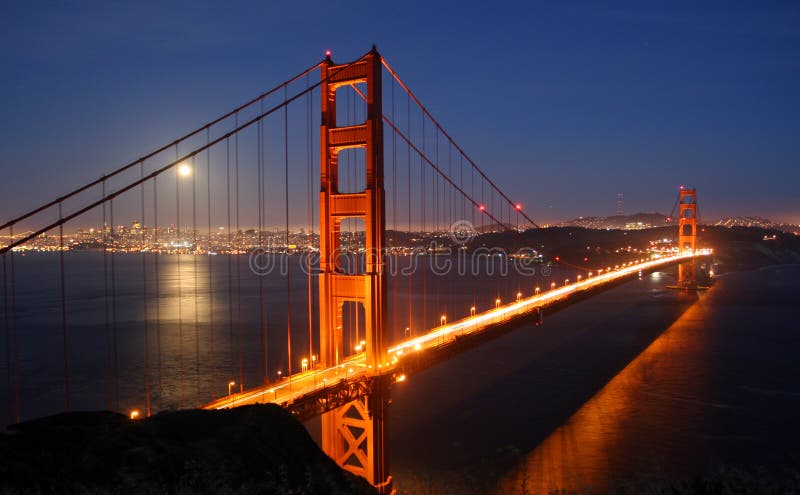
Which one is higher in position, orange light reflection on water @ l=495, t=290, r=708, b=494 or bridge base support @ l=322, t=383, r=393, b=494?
bridge base support @ l=322, t=383, r=393, b=494

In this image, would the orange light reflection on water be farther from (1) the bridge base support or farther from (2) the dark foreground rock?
(2) the dark foreground rock

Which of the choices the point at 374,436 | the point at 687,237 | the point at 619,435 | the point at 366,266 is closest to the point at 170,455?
the point at 374,436

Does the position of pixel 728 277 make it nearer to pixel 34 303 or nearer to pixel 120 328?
pixel 120 328

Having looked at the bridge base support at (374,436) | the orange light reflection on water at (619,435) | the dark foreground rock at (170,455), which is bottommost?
the orange light reflection on water at (619,435)

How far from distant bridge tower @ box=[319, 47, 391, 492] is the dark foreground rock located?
4976 mm

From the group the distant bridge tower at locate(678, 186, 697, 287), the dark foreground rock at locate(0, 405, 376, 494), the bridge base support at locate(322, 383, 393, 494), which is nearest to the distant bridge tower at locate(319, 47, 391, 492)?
the bridge base support at locate(322, 383, 393, 494)

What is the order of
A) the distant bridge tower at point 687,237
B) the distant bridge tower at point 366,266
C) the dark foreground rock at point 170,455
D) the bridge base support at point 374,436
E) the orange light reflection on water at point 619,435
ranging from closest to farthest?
1. the dark foreground rock at point 170,455
2. the bridge base support at point 374,436
3. the distant bridge tower at point 366,266
4. the orange light reflection on water at point 619,435
5. the distant bridge tower at point 687,237

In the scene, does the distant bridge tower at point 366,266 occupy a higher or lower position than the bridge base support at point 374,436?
higher

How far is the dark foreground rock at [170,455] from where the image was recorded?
5.70 meters

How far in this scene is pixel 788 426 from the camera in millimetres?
20812

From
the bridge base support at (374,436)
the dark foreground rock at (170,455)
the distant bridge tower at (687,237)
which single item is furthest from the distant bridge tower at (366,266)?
the distant bridge tower at (687,237)

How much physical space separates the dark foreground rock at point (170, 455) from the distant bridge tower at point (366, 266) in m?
4.98

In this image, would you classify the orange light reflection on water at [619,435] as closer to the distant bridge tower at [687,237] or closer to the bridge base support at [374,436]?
the bridge base support at [374,436]

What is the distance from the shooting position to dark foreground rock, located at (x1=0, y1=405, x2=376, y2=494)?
5699 millimetres
